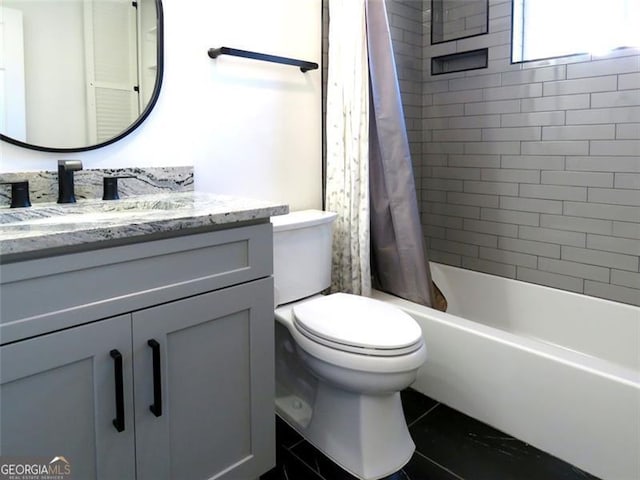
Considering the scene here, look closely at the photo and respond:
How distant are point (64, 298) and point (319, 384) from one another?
995mm

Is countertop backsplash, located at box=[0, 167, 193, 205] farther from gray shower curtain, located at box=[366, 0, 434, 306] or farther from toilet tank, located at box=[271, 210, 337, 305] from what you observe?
gray shower curtain, located at box=[366, 0, 434, 306]

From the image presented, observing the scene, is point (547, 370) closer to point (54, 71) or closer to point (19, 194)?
point (19, 194)

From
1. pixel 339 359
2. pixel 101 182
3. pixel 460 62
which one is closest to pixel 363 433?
pixel 339 359

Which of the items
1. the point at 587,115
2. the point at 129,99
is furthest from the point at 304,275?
the point at 587,115

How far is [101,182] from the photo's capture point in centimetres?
154

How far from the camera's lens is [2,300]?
2.89 ft

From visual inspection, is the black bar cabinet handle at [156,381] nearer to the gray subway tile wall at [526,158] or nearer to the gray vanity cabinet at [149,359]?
the gray vanity cabinet at [149,359]

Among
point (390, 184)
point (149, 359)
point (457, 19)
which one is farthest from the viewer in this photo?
point (457, 19)

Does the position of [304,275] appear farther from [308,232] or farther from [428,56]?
[428,56]

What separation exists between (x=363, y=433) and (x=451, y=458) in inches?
13.9

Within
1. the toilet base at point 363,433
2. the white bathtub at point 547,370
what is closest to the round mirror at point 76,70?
the toilet base at point 363,433

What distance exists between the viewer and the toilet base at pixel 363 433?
4.99 ft

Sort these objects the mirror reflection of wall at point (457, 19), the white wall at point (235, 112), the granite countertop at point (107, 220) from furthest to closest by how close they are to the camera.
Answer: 1. the mirror reflection of wall at point (457, 19)
2. the white wall at point (235, 112)
3. the granite countertop at point (107, 220)

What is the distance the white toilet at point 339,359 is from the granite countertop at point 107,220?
417 millimetres
